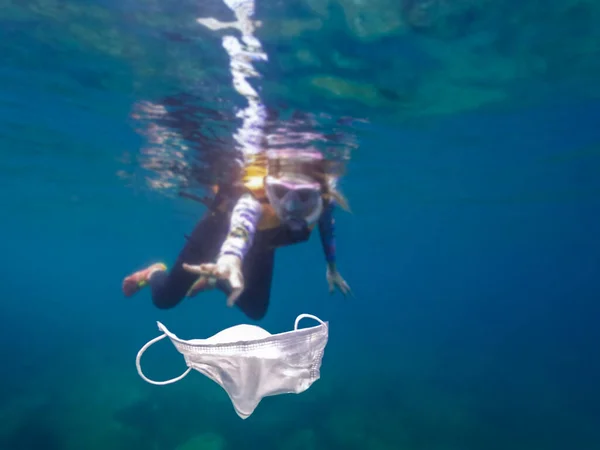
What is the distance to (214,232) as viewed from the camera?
7.33 m

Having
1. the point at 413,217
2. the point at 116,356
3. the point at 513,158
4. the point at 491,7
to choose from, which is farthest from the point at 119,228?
the point at 491,7

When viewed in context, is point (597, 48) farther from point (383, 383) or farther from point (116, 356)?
point (116, 356)

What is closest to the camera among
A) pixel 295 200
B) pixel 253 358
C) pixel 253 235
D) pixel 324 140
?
pixel 253 358

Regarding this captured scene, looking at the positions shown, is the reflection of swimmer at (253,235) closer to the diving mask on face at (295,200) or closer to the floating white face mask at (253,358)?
the diving mask on face at (295,200)

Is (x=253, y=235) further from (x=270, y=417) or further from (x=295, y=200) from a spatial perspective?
(x=270, y=417)

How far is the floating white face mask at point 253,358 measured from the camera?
3335mm

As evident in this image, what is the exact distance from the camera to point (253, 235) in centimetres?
502

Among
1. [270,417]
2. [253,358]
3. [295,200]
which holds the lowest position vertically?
[270,417]

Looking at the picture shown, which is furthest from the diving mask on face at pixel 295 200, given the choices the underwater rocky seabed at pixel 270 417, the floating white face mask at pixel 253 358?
the underwater rocky seabed at pixel 270 417

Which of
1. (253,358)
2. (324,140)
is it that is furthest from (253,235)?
Answer: (324,140)

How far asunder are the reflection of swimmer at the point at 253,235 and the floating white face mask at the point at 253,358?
3.16 feet

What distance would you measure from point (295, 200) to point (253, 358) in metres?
3.18

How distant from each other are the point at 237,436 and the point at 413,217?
3093 cm

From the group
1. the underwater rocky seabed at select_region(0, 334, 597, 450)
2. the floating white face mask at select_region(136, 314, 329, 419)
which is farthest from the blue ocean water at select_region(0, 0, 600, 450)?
the floating white face mask at select_region(136, 314, 329, 419)
